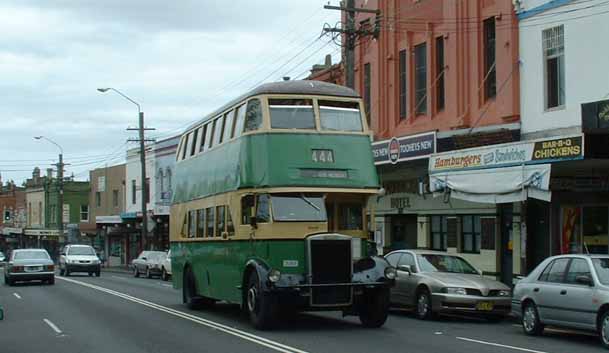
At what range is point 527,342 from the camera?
574 inches

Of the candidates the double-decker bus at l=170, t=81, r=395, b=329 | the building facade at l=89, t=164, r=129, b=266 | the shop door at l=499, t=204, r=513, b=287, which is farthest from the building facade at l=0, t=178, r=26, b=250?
the double-decker bus at l=170, t=81, r=395, b=329

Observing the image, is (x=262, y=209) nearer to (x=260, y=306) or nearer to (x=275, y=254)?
(x=275, y=254)

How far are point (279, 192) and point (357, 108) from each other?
2518 mm

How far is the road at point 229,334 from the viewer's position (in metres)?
13.7

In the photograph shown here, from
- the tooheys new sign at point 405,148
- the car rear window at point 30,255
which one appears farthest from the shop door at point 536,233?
the car rear window at point 30,255

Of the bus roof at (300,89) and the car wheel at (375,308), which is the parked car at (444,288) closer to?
the car wheel at (375,308)

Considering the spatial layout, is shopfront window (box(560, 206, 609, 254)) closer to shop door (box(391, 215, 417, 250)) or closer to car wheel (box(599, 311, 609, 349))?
shop door (box(391, 215, 417, 250))

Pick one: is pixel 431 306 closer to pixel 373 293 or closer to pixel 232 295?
pixel 373 293

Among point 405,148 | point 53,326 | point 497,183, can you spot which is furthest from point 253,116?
point 405,148

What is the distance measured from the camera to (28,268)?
33906 millimetres

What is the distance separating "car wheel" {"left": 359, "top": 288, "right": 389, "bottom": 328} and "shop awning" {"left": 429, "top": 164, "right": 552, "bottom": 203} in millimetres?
5606

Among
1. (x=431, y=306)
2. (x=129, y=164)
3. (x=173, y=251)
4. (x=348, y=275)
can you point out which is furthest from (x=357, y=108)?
(x=129, y=164)

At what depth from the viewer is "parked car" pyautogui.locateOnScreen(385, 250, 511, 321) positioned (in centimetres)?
1811

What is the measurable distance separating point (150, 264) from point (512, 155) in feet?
86.2
